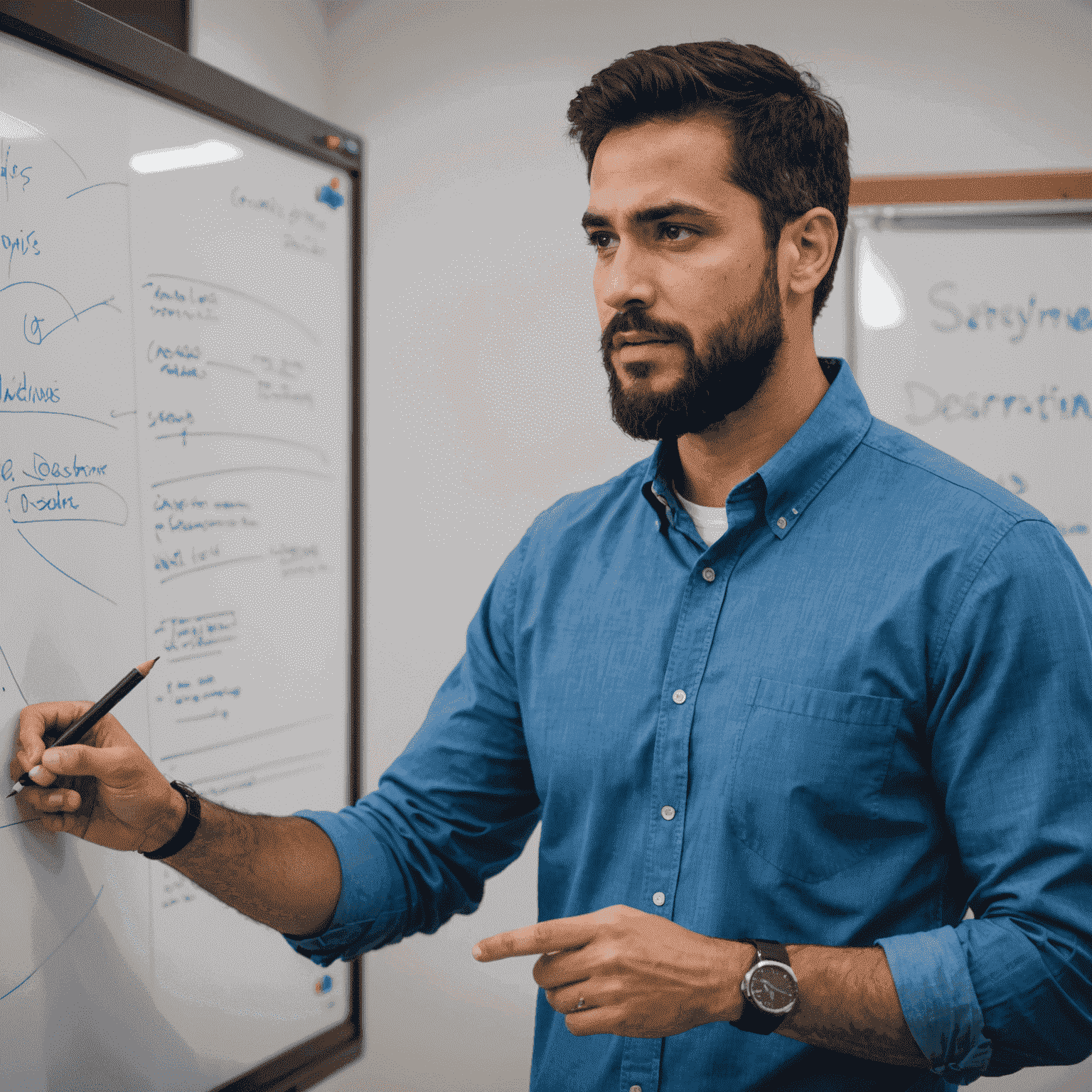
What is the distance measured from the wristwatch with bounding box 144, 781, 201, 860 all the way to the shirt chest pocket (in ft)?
1.65

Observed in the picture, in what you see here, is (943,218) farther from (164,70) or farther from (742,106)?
(164,70)

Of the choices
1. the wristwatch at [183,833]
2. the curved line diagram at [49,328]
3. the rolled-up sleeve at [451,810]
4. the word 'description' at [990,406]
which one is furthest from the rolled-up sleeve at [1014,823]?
the word 'description' at [990,406]

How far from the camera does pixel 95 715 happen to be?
929 mm

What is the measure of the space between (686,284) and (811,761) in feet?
1.59

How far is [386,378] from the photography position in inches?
88.7

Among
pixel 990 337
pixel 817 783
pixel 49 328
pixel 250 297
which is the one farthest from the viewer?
pixel 990 337

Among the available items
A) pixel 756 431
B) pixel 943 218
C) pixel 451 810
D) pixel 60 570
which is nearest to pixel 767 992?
pixel 451 810

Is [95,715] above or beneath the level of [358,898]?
above

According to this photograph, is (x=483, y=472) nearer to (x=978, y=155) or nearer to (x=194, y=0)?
(x=194, y=0)

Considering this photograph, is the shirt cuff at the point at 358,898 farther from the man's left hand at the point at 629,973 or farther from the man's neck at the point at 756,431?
the man's neck at the point at 756,431

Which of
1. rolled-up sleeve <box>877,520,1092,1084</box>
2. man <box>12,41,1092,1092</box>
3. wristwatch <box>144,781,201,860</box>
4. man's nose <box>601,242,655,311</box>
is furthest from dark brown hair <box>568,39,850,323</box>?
wristwatch <box>144,781,201,860</box>

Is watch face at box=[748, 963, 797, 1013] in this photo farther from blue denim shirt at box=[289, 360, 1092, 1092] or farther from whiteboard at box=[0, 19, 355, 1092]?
whiteboard at box=[0, 19, 355, 1092]

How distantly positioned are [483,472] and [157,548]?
111cm

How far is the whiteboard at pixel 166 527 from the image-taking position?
0.98 meters
